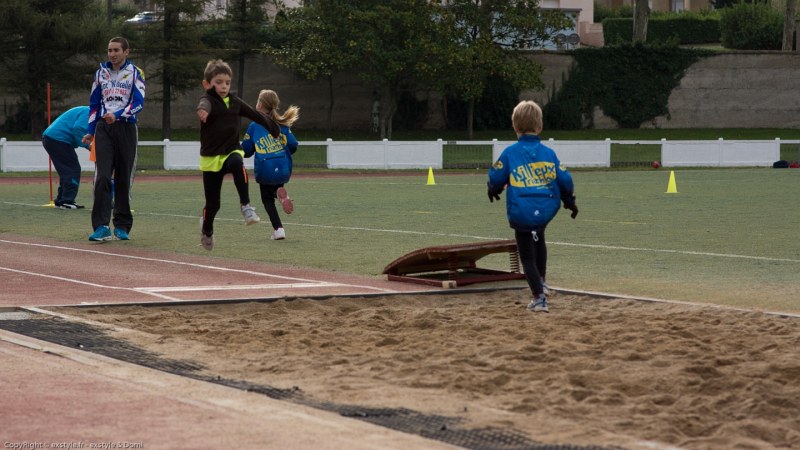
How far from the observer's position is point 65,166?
2181 centimetres

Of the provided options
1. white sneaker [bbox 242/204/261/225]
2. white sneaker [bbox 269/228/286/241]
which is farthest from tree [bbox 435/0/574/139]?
white sneaker [bbox 242/204/261/225]

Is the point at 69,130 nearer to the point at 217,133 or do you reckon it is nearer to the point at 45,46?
the point at 217,133

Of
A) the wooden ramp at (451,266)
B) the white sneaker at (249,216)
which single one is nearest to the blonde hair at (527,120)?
the wooden ramp at (451,266)

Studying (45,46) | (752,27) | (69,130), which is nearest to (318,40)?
(45,46)

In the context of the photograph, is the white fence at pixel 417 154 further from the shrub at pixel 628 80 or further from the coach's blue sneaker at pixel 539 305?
the coach's blue sneaker at pixel 539 305

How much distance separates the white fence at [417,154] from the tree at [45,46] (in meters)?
9.92

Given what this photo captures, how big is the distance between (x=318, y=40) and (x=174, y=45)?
18.6 ft

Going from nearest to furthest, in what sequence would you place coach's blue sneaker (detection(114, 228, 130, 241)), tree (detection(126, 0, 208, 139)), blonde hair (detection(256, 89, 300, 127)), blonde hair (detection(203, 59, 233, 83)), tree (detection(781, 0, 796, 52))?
blonde hair (detection(203, 59, 233, 83)) → blonde hair (detection(256, 89, 300, 127)) → coach's blue sneaker (detection(114, 228, 130, 241)) → tree (detection(126, 0, 208, 139)) → tree (detection(781, 0, 796, 52))

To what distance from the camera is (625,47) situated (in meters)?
61.7

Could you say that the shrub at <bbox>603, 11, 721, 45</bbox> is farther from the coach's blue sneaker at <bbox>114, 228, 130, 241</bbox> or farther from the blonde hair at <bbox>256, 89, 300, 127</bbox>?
the coach's blue sneaker at <bbox>114, 228, 130, 241</bbox>

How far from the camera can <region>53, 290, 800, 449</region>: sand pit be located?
601 centimetres

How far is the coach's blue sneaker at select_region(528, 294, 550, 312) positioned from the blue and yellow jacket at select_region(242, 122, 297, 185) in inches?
253

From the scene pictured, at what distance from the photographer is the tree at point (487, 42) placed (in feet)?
169

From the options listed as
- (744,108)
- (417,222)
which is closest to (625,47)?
(744,108)
